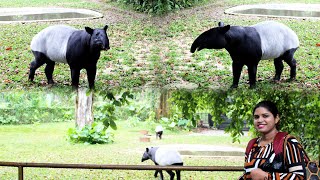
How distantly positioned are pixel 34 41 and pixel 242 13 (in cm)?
120

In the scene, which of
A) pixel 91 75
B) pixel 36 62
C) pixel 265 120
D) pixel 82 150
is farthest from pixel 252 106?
pixel 82 150

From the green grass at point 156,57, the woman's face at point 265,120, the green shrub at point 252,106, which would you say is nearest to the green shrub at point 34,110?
the green shrub at point 252,106

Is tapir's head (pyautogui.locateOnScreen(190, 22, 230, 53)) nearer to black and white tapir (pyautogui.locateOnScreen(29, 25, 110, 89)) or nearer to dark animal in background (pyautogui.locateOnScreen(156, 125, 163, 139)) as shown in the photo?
black and white tapir (pyautogui.locateOnScreen(29, 25, 110, 89))

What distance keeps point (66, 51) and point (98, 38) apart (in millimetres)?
227

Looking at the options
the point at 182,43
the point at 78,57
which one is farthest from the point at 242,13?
the point at 78,57

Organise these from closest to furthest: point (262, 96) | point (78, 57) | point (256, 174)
→ point (256, 174)
point (78, 57)
point (262, 96)

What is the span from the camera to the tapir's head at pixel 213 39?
3.07 m

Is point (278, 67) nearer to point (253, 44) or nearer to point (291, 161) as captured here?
point (253, 44)

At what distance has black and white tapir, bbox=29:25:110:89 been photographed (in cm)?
302

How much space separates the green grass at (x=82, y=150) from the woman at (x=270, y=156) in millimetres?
4660

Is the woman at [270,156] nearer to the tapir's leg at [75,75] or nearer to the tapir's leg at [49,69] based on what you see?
the tapir's leg at [75,75]

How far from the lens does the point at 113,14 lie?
123 inches

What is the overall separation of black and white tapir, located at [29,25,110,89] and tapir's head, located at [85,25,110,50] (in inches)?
0.7

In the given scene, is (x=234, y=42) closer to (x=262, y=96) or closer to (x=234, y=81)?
(x=234, y=81)
